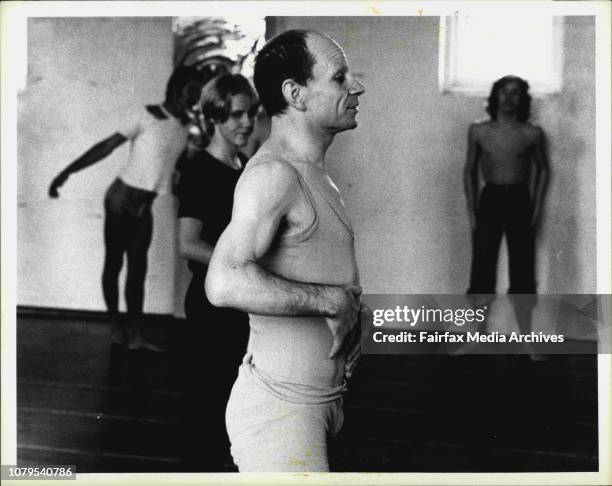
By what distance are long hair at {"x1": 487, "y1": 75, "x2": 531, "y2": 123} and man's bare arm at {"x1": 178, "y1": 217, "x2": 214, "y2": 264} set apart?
1.21 m

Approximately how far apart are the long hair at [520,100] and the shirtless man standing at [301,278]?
141 cm

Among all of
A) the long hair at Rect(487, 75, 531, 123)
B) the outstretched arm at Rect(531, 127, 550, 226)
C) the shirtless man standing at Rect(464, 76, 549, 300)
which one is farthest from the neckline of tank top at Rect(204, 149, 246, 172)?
the outstretched arm at Rect(531, 127, 550, 226)

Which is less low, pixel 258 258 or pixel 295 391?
pixel 258 258

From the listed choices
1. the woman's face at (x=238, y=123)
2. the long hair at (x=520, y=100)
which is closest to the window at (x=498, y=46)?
the long hair at (x=520, y=100)

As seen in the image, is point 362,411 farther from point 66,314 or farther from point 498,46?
point 498,46

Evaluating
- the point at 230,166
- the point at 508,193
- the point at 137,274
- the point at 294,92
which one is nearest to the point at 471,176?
the point at 508,193

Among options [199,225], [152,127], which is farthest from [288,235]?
[152,127]

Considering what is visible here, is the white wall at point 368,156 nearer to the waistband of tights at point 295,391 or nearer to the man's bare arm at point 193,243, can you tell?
the man's bare arm at point 193,243

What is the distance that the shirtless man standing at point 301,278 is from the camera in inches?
80.3

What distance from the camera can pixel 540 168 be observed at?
12.4ft

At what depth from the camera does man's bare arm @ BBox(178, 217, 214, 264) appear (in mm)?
2795

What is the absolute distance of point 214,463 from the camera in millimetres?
3000

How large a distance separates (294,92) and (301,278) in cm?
40

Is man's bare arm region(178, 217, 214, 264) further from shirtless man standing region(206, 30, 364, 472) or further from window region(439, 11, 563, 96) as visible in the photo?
window region(439, 11, 563, 96)
